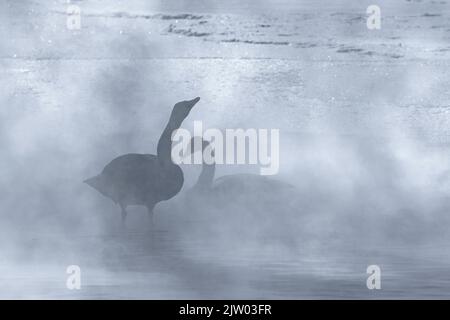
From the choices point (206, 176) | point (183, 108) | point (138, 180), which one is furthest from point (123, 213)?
point (183, 108)

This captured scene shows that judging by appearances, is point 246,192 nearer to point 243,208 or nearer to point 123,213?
point 243,208

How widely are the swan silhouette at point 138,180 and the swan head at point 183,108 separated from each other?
0.53m

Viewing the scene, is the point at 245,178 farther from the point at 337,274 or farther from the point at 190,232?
the point at 337,274

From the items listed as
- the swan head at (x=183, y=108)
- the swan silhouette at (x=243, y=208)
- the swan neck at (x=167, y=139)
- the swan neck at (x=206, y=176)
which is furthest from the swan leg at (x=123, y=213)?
the swan head at (x=183, y=108)

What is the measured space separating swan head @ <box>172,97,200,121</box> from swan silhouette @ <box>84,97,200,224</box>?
1.75 feet

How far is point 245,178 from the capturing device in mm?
9406

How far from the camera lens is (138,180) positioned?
361 inches

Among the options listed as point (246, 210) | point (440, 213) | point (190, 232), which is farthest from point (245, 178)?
point (440, 213)

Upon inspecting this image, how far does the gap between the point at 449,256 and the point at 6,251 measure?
11.0ft

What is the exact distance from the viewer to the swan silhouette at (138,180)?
9.13 m

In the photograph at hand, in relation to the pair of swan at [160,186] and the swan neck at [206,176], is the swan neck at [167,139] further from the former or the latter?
the swan neck at [206,176]

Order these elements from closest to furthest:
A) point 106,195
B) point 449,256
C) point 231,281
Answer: point 231,281 → point 449,256 → point 106,195

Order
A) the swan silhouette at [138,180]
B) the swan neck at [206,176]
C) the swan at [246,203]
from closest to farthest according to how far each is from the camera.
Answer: the swan at [246,203]
the swan silhouette at [138,180]
the swan neck at [206,176]

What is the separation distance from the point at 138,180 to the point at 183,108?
2.86 ft
